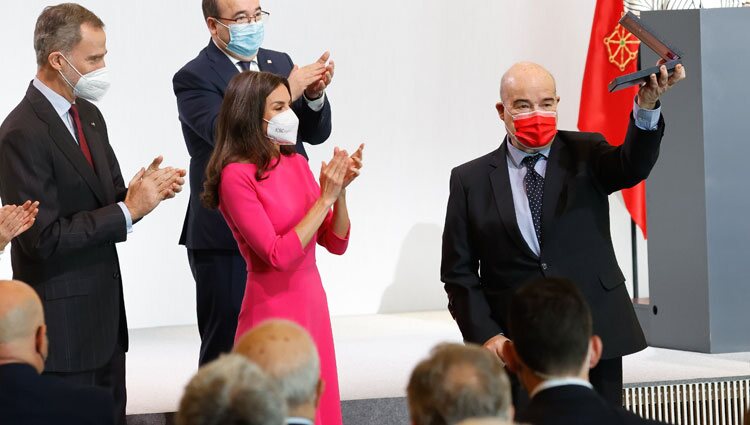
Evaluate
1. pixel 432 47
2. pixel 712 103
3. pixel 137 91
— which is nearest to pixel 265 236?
pixel 712 103

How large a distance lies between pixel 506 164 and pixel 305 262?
2.34 ft

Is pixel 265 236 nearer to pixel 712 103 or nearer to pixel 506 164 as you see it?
pixel 506 164

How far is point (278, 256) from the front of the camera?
3.41 meters

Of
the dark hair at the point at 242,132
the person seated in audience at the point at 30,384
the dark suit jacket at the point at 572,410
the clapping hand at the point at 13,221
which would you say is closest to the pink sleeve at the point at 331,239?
the dark hair at the point at 242,132

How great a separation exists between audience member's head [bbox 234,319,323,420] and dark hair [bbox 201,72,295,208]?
133 centimetres

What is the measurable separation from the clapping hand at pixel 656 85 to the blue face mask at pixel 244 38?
1.43m

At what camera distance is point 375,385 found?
14.8ft

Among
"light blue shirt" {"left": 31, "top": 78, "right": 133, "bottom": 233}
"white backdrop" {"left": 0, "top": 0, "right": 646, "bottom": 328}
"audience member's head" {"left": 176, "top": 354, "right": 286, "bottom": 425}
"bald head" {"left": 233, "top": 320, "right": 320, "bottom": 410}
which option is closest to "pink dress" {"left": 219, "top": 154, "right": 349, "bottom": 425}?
"light blue shirt" {"left": 31, "top": 78, "right": 133, "bottom": 233}

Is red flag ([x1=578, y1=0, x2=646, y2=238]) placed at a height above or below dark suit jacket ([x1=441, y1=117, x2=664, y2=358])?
above

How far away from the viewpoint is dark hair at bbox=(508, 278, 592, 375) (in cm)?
239

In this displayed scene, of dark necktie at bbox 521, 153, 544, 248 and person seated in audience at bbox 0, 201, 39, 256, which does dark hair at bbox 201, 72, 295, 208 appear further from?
dark necktie at bbox 521, 153, 544, 248

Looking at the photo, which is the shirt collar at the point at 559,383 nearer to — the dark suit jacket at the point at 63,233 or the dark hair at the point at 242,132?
the dark hair at the point at 242,132

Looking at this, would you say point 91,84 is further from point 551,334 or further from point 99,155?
point 551,334

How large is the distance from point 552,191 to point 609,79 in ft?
11.0
